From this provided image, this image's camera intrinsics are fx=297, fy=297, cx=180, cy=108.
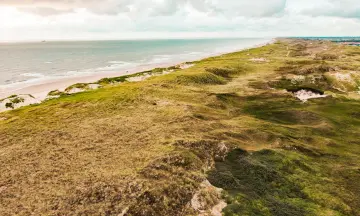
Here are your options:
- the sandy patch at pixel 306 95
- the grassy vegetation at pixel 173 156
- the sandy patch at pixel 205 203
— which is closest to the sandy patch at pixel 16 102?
the grassy vegetation at pixel 173 156

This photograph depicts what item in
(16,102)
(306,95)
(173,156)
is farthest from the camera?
(306,95)

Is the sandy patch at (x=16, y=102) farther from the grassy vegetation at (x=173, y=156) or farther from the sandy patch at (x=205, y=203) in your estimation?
the sandy patch at (x=205, y=203)

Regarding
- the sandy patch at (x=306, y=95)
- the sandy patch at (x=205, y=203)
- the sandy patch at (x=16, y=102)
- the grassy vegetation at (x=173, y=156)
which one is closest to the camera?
the sandy patch at (x=205, y=203)

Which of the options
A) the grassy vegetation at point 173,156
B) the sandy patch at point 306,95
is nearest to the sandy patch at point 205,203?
the grassy vegetation at point 173,156

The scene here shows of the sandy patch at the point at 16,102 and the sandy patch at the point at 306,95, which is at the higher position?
the sandy patch at the point at 16,102

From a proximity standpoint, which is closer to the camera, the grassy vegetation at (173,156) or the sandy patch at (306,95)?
the grassy vegetation at (173,156)

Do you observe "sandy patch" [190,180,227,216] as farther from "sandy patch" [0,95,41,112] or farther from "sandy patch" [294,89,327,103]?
"sandy patch" [0,95,41,112]

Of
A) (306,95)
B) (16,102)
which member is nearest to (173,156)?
(16,102)

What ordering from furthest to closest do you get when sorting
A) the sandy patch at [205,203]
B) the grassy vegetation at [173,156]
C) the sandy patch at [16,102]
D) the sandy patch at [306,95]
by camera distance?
the sandy patch at [306,95] → the sandy patch at [16,102] → the grassy vegetation at [173,156] → the sandy patch at [205,203]

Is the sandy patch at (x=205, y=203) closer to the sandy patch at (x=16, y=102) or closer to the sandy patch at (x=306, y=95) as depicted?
the sandy patch at (x=306, y=95)

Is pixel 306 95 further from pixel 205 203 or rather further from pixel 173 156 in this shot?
pixel 205 203
